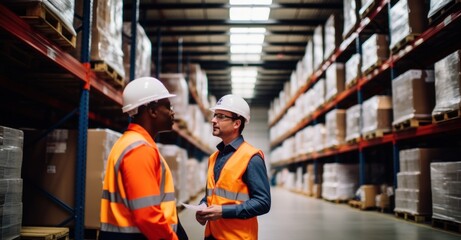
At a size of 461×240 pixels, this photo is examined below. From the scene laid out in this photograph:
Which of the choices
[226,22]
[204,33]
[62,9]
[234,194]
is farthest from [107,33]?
[204,33]

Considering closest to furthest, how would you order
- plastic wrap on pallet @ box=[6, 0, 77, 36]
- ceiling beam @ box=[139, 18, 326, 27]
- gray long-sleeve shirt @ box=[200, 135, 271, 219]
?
gray long-sleeve shirt @ box=[200, 135, 271, 219]
plastic wrap on pallet @ box=[6, 0, 77, 36]
ceiling beam @ box=[139, 18, 326, 27]

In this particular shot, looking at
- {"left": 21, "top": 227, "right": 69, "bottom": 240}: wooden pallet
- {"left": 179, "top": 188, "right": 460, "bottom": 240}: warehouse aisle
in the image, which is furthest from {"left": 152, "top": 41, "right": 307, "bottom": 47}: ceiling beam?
{"left": 21, "top": 227, "right": 69, "bottom": 240}: wooden pallet

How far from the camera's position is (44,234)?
12.6ft

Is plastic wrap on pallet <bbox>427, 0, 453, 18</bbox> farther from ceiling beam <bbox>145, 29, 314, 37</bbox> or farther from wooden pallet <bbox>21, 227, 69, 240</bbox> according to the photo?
ceiling beam <bbox>145, 29, 314, 37</bbox>

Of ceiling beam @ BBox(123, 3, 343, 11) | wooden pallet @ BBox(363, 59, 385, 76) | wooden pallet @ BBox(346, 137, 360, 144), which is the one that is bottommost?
wooden pallet @ BBox(346, 137, 360, 144)

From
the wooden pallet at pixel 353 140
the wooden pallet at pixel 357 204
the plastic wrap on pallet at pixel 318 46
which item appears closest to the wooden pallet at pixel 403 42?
the wooden pallet at pixel 353 140

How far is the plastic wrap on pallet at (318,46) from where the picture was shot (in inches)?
Answer: 442

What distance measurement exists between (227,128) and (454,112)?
3.75 meters

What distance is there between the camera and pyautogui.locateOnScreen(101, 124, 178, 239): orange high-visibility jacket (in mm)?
1767

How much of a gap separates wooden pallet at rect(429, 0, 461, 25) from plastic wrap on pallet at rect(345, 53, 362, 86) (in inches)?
117

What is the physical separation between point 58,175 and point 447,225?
16.4ft

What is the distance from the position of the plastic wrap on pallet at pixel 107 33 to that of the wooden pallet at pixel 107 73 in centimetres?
5

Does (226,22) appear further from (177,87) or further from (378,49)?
(378,49)

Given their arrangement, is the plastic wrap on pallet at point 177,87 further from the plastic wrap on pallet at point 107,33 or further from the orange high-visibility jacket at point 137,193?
the orange high-visibility jacket at point 137,193
